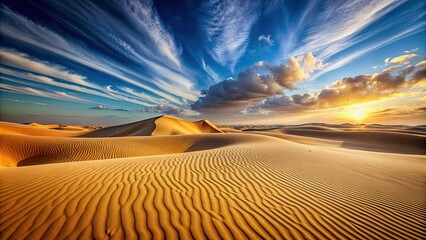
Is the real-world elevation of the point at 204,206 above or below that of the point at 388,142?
below

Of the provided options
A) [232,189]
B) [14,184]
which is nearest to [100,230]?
[232,189]

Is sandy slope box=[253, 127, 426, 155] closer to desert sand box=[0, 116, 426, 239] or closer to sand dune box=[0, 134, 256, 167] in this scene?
sand dune box=[0, 134, 256, 167]

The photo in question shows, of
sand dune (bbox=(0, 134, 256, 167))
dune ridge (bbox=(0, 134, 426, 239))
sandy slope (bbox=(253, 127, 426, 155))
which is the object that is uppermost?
sandy slope (bbox=(253, 127, 426, 155))

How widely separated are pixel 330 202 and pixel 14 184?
22.5 ft

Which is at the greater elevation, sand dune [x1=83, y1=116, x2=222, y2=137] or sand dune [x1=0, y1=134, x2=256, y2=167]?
sand dune [x1=83, y1=116, x2=222, y2=137]

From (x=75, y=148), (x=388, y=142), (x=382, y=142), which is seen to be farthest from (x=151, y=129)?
(x=388, y=142)

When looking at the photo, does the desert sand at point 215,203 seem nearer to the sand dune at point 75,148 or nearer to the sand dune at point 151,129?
the sand dune at point 75,148

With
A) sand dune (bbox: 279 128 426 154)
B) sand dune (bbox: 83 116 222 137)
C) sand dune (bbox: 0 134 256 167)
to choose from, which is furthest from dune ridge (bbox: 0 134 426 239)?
sand dune (bbox: 83 116 222 137)

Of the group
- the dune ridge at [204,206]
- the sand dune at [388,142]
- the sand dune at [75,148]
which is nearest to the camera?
the dune ridge at [204,206]

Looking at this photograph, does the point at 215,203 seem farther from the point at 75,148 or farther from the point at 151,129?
the point at 151,129

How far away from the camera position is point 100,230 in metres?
2.40

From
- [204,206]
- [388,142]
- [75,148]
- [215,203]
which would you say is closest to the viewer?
[204,206]

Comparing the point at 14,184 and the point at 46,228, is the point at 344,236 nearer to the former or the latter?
the point at 46,228

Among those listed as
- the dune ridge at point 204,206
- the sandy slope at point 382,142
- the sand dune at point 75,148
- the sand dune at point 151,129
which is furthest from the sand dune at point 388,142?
the sand dune at point 151,129
